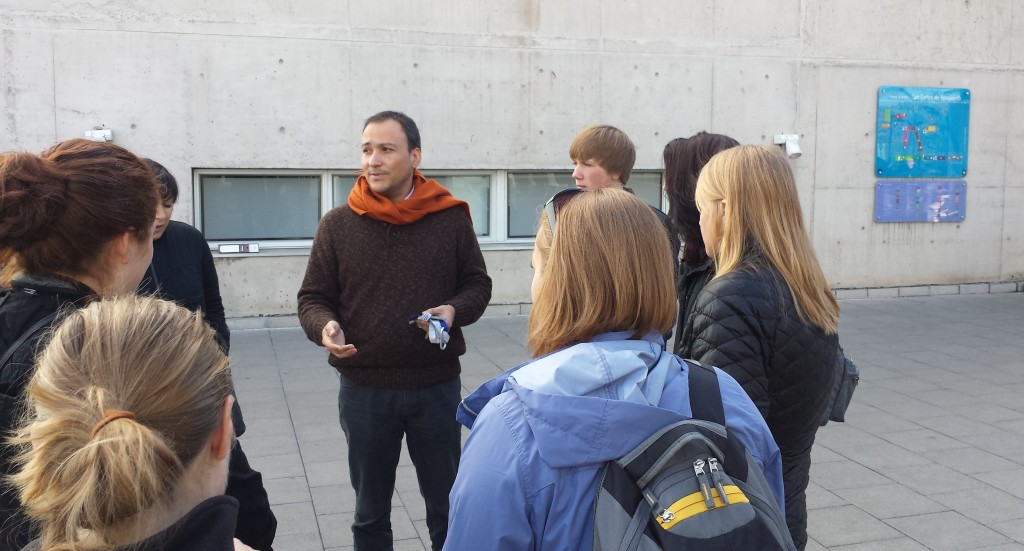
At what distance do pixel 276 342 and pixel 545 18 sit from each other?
4.35 meters

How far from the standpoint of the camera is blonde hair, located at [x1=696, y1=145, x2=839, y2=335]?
2.44 meters

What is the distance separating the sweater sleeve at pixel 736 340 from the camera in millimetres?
2344

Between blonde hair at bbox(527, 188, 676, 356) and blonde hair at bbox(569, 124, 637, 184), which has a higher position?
blonde hair at bbox(569, 124, 637, 184)

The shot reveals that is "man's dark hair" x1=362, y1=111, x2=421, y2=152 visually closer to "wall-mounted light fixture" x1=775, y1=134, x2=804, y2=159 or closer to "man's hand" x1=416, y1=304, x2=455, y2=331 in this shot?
"man's hand" x1=416, y1=304, x2=455, y2=331

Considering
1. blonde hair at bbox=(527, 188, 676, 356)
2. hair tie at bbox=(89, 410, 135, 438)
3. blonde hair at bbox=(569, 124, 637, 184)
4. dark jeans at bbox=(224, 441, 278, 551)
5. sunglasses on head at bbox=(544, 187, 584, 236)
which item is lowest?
dark jeans at bbox=(224, 441, 278, 551)

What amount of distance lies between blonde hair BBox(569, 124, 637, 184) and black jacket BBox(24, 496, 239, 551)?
8.95ft

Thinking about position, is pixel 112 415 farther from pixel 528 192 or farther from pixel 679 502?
pixel 528 192

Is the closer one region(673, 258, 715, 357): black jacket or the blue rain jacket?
the blue rain jacket

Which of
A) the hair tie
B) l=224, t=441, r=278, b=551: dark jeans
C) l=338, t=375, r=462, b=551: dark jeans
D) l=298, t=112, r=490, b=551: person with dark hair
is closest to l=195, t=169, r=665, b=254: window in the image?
l=298, t=112, r=490, b=551: person with dark hair

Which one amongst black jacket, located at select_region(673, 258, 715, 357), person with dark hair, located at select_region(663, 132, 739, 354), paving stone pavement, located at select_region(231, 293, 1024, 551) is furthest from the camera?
paving stone pavement, located at select_region(231, 293, 1024, 551)

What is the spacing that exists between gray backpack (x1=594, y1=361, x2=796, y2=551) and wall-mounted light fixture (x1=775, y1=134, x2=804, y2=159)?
906 cm

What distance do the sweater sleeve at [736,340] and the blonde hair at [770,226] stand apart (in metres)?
0.13

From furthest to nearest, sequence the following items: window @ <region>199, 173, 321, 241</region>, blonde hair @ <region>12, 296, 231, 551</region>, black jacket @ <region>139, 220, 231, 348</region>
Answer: window @ <region>199, 173, 321, 241</region>
black jacket @ <region>139, 220, 231, 348</region>
blonde hair @ <region>12, 296, 231, 551</region>

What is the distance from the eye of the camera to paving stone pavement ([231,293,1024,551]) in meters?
4.17
